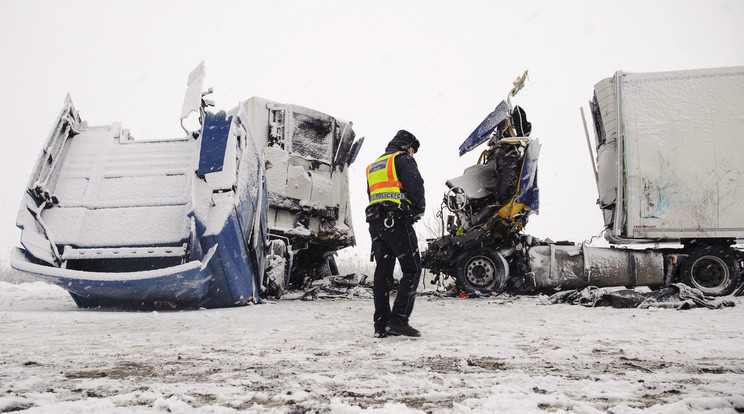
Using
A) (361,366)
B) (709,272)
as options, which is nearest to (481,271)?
(709,272)

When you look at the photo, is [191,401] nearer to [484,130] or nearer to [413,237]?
[413,237]

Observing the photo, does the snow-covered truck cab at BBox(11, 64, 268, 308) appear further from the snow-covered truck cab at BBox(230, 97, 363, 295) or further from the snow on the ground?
the snow-covered truck cab at BBox(230, 97, 363, 295)

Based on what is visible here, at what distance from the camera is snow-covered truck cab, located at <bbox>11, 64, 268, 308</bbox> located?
176 inches

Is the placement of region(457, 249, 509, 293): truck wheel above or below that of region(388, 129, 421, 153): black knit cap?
below

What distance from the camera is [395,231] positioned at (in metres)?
3.42

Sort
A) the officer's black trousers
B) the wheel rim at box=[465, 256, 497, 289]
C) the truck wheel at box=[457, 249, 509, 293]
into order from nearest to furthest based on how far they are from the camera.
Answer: the officer's black trousers
the truck wheel at box=[457, 249, 509, 293]
the wheel rim at box=[465, 256, 497, 289]

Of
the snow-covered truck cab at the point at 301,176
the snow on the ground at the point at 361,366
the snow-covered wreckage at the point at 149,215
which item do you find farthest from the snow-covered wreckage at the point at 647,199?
the snow-covered wreckage at the point at 149,215

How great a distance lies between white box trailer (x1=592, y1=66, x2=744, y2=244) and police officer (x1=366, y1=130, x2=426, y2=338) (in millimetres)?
4609

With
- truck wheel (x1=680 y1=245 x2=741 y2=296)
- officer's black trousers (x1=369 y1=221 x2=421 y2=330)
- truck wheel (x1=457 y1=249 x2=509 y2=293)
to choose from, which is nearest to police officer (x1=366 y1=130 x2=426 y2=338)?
officer's black trousers (x1=369 y1=221 x2=421 y2=330)

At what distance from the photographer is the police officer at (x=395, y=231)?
3361 mm

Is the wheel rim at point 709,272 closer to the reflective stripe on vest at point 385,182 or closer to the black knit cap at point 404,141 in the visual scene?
the black knit cap at point 404,141

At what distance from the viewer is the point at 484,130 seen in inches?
328

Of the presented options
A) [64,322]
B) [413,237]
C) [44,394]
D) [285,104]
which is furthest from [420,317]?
[285,104]

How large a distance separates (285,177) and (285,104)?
1.21 m
